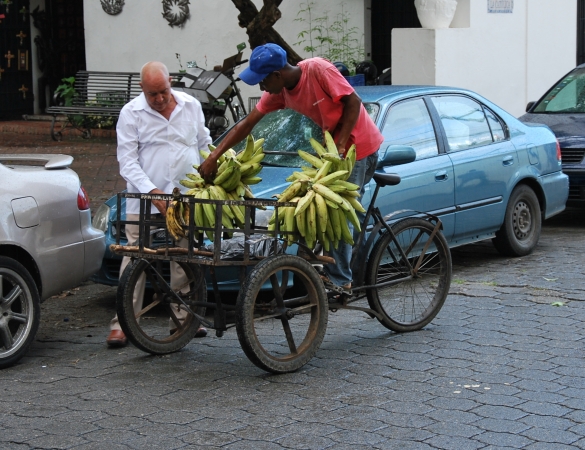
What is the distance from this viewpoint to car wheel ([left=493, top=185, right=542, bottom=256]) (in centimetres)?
877

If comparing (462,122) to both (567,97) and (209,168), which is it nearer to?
(209,168)

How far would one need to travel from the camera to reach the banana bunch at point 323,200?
545 centimetres

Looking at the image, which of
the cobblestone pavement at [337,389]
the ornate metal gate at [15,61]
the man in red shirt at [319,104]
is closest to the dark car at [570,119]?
the cobblestone pavement at [337,389]

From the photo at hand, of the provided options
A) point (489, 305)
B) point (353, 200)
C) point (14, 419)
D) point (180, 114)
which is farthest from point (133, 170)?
point (489, 305)

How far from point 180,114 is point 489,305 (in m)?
2.67

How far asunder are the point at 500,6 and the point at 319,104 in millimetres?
9819

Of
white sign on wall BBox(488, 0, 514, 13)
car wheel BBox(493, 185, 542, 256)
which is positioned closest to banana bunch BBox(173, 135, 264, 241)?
car wheel BBox(493, 185, 542, 256)

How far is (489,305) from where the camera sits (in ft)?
23.8

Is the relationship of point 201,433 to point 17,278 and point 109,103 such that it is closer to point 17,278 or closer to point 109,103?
point 17,278

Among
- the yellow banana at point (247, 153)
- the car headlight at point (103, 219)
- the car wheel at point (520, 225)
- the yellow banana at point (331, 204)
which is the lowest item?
the car wheel at point (520, 225)

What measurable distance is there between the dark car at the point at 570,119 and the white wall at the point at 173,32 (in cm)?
478

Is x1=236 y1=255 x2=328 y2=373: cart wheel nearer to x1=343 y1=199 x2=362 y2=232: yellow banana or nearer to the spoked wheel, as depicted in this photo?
x1=343 y1=199 x2=362 y2=232: yellow banana

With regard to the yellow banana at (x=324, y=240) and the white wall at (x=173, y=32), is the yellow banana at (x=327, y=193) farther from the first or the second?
the white wall at (x=173, y=32)

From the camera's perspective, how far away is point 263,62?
560 centimetres
